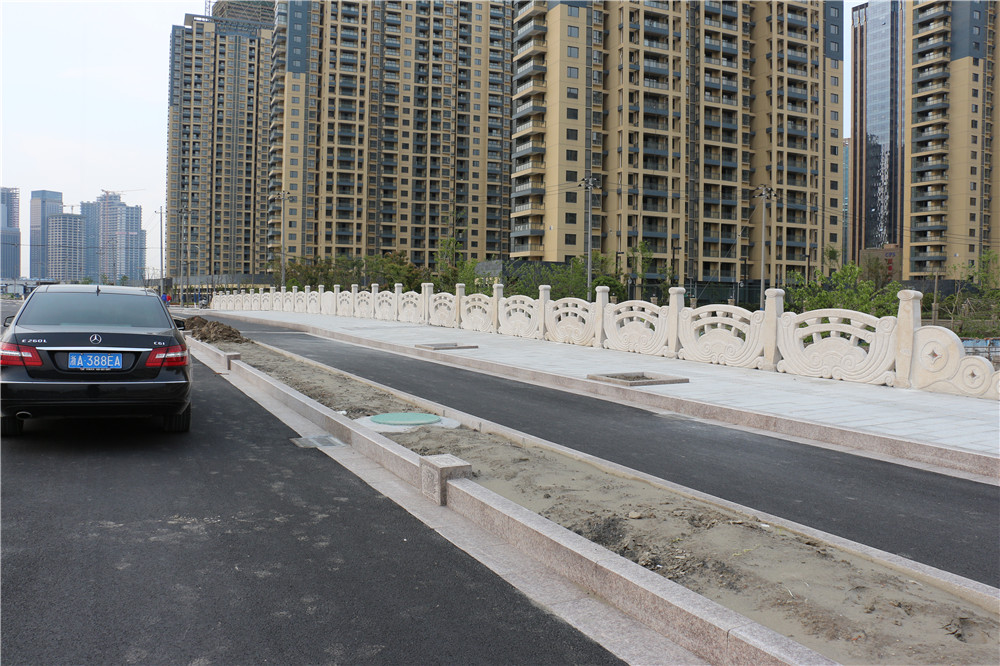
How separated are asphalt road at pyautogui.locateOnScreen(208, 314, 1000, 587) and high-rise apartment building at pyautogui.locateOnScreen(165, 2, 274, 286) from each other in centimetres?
14729

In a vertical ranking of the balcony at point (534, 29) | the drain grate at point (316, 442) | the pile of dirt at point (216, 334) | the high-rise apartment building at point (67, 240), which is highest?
the balcony at point (534, 29)

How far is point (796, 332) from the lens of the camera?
42.8 feet

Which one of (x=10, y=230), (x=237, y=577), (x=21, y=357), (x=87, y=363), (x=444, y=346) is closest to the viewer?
(x=237, y=577)

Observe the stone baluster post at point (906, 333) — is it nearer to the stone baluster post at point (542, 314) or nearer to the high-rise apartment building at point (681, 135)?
the stone baluster post at point (542, 314)

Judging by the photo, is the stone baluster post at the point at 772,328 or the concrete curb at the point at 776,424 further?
the stone baluster post at the point at 772,328

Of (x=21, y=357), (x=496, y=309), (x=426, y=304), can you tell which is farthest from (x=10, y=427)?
(x=426, y=304)

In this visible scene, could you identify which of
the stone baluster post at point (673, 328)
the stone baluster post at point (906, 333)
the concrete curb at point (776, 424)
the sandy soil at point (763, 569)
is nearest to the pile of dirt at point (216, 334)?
the concrete curb at point (776, 424)

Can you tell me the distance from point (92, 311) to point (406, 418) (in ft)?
10.9

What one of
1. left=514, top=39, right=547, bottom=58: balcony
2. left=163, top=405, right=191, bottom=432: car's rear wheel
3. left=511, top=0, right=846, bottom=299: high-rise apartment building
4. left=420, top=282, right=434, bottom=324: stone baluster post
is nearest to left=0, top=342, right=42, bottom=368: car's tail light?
left=163, top=405, right=191, bottom=432: car's rear wheel

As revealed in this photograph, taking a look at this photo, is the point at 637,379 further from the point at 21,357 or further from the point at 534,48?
the point at 534,48

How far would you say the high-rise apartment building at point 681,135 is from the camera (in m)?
80.6

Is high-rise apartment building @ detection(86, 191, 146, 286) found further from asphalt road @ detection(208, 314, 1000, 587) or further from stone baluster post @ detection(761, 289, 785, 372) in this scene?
asphalt road @ detection(208, 314, 1000, 587)

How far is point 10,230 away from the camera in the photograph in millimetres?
89312

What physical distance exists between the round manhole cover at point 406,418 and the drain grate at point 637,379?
386cm
